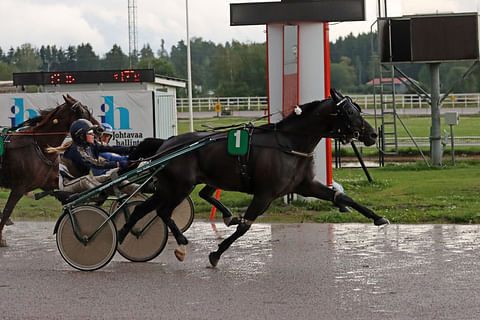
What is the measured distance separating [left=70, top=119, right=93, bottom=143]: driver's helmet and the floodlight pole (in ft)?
38.4

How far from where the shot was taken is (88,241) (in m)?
8.59

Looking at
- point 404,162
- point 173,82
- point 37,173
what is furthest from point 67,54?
point 37,173

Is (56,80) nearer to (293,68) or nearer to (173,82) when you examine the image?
(173,82)

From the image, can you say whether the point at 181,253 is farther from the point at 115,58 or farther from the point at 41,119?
the point at 115,58

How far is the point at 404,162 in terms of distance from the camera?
21625 mm

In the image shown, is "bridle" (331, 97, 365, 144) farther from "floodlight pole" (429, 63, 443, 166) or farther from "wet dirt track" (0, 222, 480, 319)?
"floodlight pole" (429, 63, 443, 166)

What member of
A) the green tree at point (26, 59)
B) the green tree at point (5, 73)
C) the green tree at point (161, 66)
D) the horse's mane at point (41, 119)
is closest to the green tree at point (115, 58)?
the green tree at point (26, 59)

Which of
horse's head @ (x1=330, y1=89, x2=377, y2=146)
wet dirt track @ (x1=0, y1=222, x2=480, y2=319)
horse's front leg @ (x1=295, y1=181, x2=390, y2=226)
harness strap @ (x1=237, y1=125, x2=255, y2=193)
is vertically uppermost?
horse's head @ (x1=330, y1=89, x2=377, y2=146)

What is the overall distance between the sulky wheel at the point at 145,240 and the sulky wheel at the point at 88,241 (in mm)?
408

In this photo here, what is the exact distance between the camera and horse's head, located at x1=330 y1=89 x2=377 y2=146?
8.38 meters

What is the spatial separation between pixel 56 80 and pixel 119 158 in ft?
55.9

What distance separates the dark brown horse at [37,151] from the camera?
10.7m

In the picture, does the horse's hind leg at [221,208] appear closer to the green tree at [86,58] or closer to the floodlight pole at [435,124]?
the floodlight pole at [435,124]

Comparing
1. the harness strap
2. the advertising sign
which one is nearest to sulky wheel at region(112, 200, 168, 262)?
the harness strap
